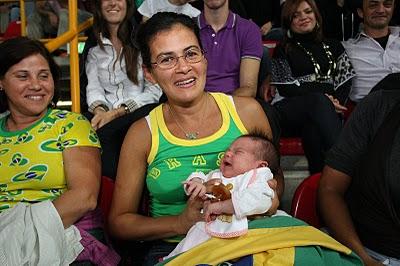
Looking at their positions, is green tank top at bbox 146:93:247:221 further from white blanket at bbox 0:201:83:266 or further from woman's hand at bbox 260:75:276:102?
woman's hand at bbox 260:75:276:102

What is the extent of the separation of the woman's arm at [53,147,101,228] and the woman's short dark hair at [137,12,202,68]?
40 cm

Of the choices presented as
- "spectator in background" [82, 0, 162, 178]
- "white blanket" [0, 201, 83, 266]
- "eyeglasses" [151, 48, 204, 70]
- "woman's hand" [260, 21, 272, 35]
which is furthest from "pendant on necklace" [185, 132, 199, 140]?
"woman's hand" [260, 21, 272, 35]

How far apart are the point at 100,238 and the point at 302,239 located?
80 cm

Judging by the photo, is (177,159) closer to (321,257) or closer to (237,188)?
(237,188)

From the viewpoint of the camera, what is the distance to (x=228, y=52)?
3.37 metres

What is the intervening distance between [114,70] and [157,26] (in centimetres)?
134

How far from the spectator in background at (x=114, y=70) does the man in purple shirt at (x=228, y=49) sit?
1.12ft

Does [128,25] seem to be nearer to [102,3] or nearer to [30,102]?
[102,3]

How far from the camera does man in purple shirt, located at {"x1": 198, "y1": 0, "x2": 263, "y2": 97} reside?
331cm

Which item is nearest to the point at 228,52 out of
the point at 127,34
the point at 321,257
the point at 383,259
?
the point at 127,34

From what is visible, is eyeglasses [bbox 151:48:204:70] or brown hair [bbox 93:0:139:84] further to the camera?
brown hair [bbox 93:0:139:84]

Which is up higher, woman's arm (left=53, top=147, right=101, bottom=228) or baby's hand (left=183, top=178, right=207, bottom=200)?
baby's hand (left=183, top=178, right=207, bottom=200)

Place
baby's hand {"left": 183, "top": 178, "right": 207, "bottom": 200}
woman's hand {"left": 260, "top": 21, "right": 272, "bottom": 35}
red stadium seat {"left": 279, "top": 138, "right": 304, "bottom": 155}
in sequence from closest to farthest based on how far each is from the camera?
baby's hand {"left": 183, "top": 178, "right": 207, "bottom": 200}
red stadium seat {"left": 279, "top": 138, "right": 304, "bottom": 155}
woman's hand {"left": 260, "top": 21, "right": 272, "bottom": 35}

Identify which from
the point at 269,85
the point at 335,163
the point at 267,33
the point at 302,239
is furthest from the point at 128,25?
the point at 302,239
